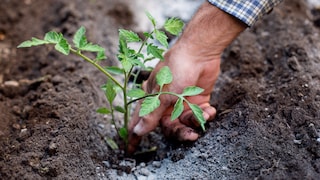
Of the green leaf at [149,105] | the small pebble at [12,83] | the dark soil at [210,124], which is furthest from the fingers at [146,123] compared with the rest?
the small pebble at [12,83]

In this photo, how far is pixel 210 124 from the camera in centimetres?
204

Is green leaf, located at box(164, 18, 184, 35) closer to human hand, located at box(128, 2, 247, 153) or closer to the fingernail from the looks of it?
human hand, located at box(128, 2, 247, 153)

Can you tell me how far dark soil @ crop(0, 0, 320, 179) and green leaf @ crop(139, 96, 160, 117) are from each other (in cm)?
32

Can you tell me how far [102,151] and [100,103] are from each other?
0.32 meters

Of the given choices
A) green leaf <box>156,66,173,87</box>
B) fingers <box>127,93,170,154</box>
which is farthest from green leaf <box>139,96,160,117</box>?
fingers <box>127,93,170,154</box>

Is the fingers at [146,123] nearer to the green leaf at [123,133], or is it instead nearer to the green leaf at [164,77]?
the green leaf at [123,133]

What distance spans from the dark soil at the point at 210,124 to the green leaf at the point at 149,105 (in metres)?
0.32

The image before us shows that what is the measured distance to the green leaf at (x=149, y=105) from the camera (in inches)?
67.1

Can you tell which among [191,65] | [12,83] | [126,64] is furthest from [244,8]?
[12,83]

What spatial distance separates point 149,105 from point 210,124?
0.41 meters

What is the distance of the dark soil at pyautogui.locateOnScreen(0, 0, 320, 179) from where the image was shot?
1777 millimetres

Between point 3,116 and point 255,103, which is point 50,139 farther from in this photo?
point 255,103

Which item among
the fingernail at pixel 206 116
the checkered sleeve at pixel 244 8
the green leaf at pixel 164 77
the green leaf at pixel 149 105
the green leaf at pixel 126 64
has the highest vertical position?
the checkered sleeve at pixel 244 8

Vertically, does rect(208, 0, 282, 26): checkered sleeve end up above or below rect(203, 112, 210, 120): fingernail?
above
